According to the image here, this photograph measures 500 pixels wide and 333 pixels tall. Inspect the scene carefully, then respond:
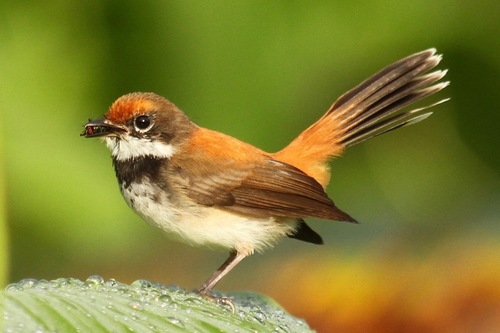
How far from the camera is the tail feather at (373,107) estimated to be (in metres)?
4.36

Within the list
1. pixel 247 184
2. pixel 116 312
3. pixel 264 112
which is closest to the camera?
pixel 116 312

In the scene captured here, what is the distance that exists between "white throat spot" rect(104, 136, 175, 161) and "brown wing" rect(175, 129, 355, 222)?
0.09 m

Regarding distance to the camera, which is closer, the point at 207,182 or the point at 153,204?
the point at 153,204

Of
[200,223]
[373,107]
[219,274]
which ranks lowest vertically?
[219,274]

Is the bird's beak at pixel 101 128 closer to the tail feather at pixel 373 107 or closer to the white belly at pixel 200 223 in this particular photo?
the white belly at pixel 200 223

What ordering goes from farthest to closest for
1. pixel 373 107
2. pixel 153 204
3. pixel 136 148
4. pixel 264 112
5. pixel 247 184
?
1. pixel 264 112
2. pixel 373 107
3. pixel 247 184
4. pixel 136 148
5. pixel 153 204

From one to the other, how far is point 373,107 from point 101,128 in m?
1.31

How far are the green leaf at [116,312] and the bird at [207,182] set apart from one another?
40.0 inches

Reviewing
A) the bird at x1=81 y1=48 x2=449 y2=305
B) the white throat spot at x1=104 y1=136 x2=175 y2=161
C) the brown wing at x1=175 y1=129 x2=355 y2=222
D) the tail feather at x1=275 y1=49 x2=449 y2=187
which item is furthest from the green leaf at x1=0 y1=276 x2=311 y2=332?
the tail feather at x1=275 y1=49 x2=449 y2=187

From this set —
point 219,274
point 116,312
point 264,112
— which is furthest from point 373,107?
point 116,312

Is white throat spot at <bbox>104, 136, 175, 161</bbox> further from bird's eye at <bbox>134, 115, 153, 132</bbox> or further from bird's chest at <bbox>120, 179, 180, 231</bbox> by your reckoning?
bird's chest at <bbox>120, 179, 180, 231</bbox>

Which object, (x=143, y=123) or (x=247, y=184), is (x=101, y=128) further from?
(x=247, y=184)

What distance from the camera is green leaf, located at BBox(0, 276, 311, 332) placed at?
1.76 m

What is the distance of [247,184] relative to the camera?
3.98 m
